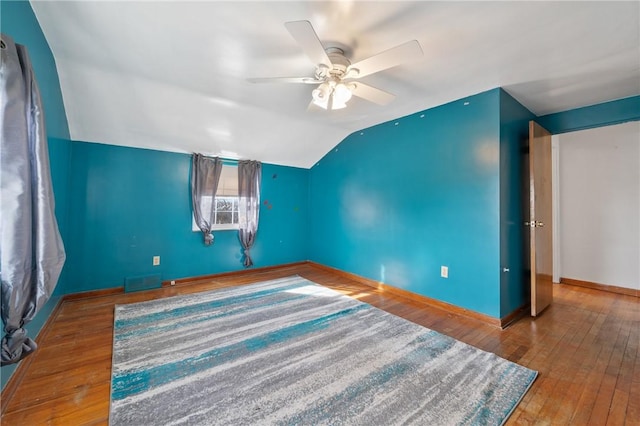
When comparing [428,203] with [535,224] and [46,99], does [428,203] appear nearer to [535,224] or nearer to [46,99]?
[535,224]

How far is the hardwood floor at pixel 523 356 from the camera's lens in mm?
1368

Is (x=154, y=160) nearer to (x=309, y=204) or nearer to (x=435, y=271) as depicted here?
(x=309, y=204)

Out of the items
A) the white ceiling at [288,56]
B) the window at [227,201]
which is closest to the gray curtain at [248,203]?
the window at [227,201]

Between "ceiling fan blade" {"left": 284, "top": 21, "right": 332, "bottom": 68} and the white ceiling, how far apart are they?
0.21 m

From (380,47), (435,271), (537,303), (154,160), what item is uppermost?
(380,47)

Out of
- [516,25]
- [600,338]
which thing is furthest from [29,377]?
[600,338]

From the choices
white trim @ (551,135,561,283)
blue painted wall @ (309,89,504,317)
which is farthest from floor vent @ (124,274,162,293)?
white trim @ (551,135,561,283)

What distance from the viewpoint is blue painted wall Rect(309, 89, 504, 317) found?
2.48 meters

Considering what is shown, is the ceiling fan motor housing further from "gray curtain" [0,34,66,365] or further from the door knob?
the door knob

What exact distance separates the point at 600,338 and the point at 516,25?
267cm

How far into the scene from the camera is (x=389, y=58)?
5.09ft

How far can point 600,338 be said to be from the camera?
86.2 inches

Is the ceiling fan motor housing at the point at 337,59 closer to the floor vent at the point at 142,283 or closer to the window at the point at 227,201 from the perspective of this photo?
the window at the point at 227,201

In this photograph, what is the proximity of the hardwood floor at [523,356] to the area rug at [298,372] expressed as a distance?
11 cm
